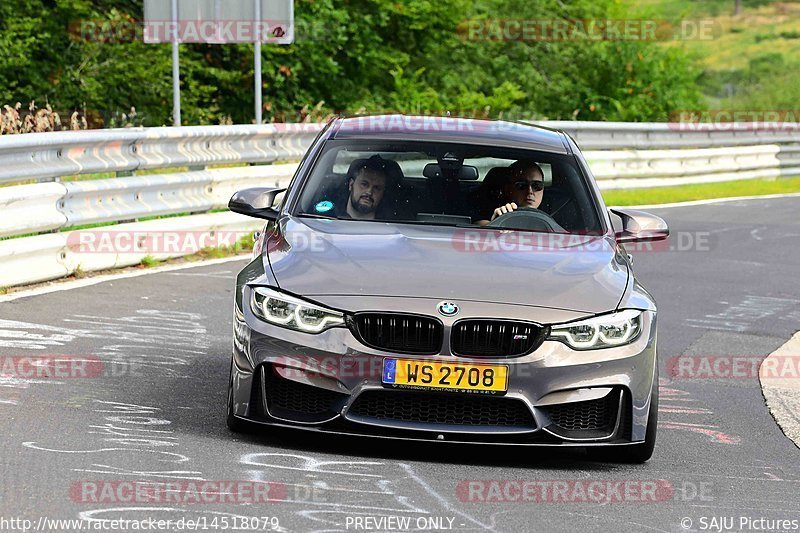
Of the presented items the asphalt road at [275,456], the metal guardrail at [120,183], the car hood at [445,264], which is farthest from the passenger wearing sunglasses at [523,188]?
the metal guardrail at [120,183]

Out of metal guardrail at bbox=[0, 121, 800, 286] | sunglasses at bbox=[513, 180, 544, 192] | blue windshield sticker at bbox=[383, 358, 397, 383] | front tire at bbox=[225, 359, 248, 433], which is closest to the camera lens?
blue windshield sticker at bbox=[383, 358, 397, 383]

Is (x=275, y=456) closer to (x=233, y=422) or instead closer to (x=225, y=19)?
(x=233, y=422)

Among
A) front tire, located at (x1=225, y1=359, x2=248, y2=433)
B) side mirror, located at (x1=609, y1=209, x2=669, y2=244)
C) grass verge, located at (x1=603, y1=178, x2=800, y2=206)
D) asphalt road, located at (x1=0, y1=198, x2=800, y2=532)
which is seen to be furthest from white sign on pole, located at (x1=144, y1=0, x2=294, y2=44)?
front tire, located at (x1=225, y1=359, x2=248, y2=433)

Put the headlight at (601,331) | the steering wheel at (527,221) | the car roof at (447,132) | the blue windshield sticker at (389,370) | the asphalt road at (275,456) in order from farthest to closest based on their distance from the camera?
the car roof at (447,132)
the steering wheel at (527,221)
the headlight at (601,331)
the blue windshield sticker at (389,370)
the asphalt road at (275,456)

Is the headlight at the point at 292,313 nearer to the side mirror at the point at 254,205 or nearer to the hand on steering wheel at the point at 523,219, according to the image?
the side mirror at the point at 254,205

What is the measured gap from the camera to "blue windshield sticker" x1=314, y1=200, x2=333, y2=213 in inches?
284

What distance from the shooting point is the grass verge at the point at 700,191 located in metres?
20.5

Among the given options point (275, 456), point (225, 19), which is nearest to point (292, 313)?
point (275, 456)

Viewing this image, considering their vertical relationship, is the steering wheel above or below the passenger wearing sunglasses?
below

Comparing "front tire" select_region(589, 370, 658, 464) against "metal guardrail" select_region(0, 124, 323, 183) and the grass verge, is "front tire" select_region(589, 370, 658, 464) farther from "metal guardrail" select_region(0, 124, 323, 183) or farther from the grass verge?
the grass verge

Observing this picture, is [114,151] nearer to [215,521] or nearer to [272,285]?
[272,285]

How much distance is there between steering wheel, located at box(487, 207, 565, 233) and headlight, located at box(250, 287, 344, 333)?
1.48m

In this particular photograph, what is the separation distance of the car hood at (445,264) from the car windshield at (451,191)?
19cm

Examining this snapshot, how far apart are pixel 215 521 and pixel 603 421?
197cm
